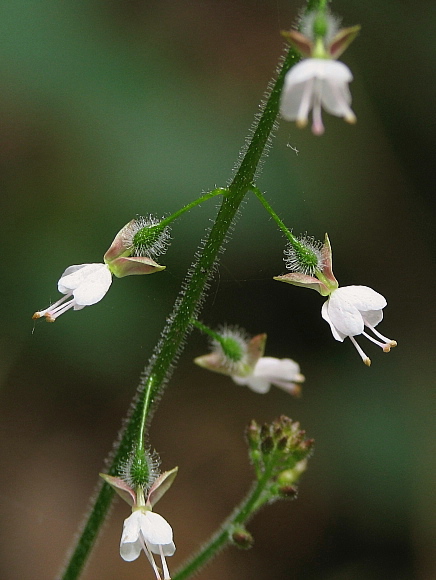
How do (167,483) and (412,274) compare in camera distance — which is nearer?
(167,483)

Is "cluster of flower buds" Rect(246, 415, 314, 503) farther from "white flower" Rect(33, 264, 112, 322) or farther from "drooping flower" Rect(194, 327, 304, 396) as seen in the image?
"white flower" Rect(33, 264, 112, 322)

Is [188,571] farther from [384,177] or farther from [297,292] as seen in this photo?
[384,177]

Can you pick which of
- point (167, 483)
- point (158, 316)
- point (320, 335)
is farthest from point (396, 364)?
point (167, 483)

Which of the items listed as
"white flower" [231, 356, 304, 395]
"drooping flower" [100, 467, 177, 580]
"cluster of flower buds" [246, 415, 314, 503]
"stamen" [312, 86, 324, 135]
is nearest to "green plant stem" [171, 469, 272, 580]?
"cluster of flower buds" [246, 415, 314, 503]

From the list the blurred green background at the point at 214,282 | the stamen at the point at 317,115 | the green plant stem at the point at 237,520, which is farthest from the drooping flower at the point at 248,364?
the blurred green background at the point at 214,282

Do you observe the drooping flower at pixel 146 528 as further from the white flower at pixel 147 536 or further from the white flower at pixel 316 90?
the white flower at pixel 316 90
